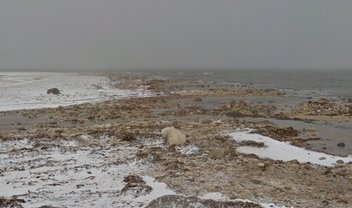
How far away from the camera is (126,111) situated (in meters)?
29.8

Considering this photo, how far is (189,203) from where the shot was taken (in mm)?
9586

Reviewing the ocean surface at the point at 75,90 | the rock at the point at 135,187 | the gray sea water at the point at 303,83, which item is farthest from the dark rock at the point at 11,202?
the gray sea water at the point at 303,83

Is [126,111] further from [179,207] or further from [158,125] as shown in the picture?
[179,207]

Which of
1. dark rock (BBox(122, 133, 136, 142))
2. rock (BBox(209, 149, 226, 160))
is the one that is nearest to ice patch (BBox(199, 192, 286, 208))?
rock (BBox(209, 149, 226, 160))

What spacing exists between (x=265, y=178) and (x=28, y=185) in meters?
7.26

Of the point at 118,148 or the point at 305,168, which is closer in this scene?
Answer: the point at 305,168

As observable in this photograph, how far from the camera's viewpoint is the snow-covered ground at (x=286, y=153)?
591 inches

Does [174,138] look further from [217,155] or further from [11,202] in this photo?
[11,202]

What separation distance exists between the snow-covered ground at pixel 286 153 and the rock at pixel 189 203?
19.1 ft

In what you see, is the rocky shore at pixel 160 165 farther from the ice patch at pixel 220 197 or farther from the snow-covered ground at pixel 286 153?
the snow-covered ground at pixel 286 153

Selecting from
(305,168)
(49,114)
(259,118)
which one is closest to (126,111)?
(49,114)

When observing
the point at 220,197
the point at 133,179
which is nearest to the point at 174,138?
the point at 133,179

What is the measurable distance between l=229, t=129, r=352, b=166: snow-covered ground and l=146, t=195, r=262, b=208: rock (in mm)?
5833

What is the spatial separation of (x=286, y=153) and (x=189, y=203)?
7474 millimetres
